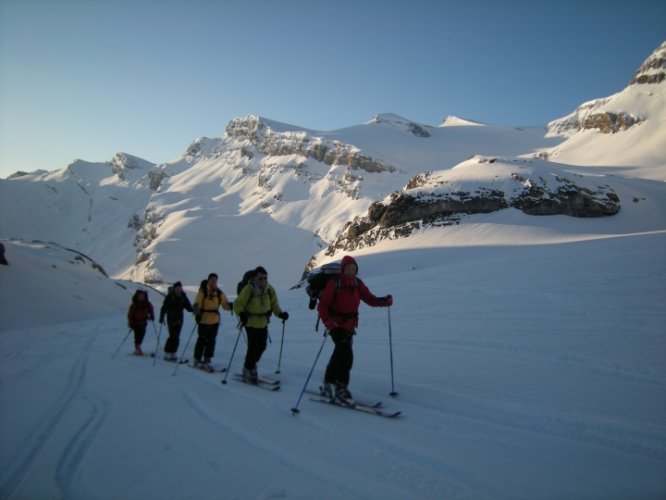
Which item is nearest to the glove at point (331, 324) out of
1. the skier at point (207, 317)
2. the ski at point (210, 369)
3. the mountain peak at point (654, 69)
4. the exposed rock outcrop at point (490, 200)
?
the ski at point (210, 369)

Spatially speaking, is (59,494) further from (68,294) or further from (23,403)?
(68,294)

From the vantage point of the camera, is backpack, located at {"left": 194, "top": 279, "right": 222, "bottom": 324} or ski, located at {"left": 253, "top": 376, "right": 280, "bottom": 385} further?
backpack, located at {"left": 194, "top": 279, "right": 222, "bottom": 324}

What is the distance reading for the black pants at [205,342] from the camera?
27.3ft

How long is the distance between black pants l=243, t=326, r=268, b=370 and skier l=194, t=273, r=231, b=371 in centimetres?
167

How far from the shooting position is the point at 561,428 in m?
4.27

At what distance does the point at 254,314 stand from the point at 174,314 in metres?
3.96

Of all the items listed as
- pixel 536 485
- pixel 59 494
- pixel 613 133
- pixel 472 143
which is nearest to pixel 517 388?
pixel 536 485

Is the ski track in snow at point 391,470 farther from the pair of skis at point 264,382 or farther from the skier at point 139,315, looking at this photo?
the skier at point 139,315

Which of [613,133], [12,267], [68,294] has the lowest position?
[68,294]

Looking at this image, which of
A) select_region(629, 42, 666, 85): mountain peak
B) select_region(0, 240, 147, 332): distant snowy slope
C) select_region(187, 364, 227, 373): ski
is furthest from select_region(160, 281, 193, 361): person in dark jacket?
select_region(629, 42, 666, 85): mountain peak

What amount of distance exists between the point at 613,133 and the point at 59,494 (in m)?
93.1

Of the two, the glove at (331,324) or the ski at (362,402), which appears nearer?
the ski at (362,402)

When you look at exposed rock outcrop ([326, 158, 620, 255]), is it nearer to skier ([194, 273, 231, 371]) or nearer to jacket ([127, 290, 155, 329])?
jacket ([127, 290, 155, 329])

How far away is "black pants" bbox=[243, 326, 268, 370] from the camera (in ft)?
22.0
